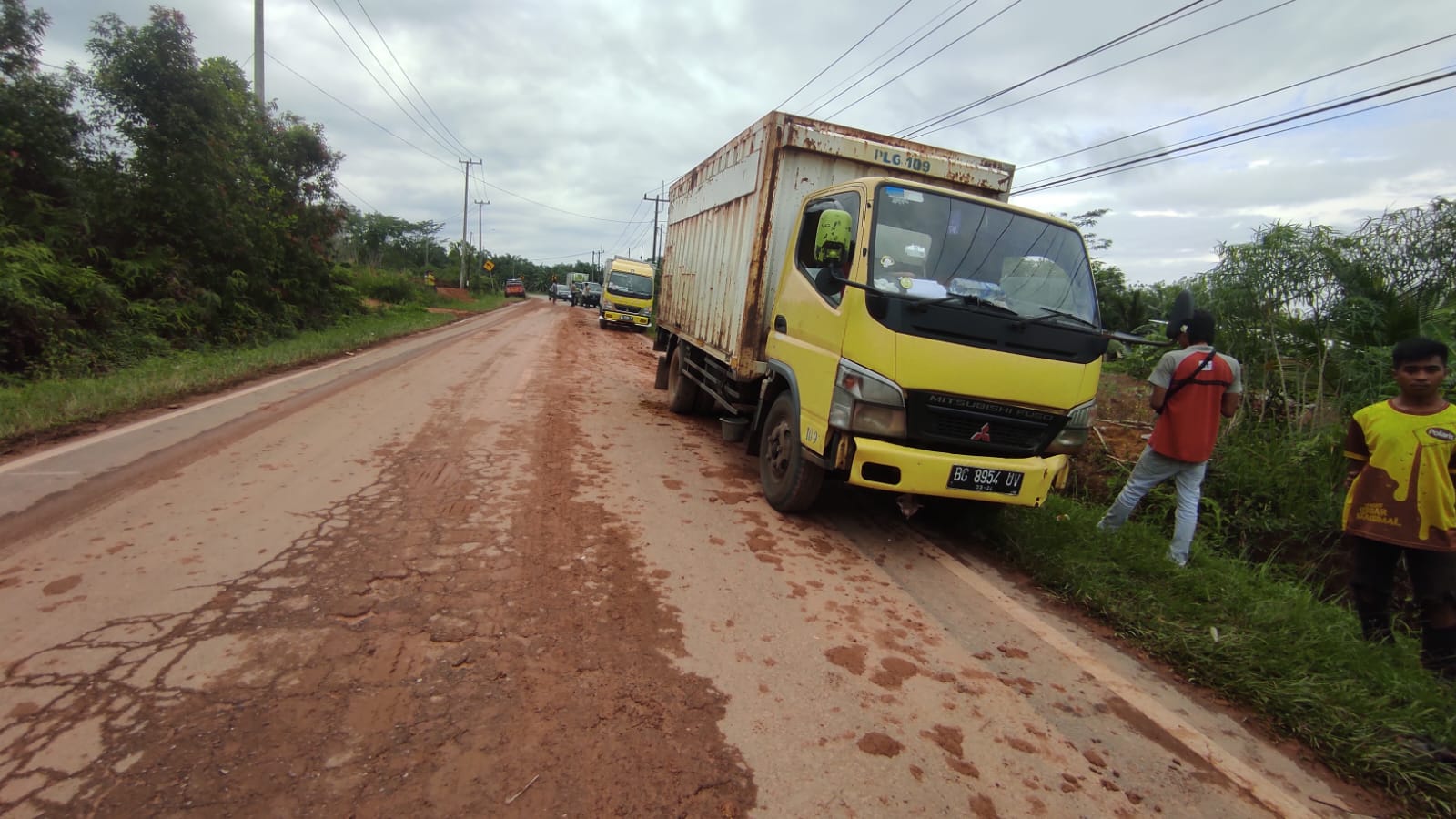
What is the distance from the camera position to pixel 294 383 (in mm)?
8539

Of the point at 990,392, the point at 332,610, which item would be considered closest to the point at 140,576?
the point at 332,610

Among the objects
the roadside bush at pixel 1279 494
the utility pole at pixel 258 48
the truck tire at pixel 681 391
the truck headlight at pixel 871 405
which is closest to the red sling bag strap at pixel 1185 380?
the roadside bush at pixel 1279 494

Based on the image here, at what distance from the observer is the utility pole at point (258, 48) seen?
1439cm

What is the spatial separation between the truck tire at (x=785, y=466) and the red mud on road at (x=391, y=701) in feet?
4.42

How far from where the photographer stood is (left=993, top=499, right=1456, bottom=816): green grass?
250 centimetres

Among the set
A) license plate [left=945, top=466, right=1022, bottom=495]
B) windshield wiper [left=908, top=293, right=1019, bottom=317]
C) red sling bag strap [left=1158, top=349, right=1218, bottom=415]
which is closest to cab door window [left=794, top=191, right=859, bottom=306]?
windshield wiper [left=908, top=293, right=1019, bottom=317]

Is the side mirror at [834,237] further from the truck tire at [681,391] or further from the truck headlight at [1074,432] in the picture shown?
the truck tire at [681,391]

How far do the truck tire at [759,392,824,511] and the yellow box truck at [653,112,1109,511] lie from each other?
14 millimetres

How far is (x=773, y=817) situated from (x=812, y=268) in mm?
3492

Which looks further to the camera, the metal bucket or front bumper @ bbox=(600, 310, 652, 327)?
front bumper @ bbox=(600, 310, 652, 327)

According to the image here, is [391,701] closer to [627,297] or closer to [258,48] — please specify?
[258,48]

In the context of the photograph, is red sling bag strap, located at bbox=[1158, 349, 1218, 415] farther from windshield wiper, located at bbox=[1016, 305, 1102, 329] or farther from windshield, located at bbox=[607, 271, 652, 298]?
windshield, located at bbox=[607, 271, 652, 298]

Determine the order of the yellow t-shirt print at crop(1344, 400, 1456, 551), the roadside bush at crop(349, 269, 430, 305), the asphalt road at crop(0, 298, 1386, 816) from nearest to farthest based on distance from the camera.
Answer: the asphalt road at crop(0, 298, 1386, 816) < the yellow t-shirt print at crop(1344, 400, 1456, 551) < the roadside bush at crop(349, 269, 430, 305)

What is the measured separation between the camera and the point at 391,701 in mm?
2322
